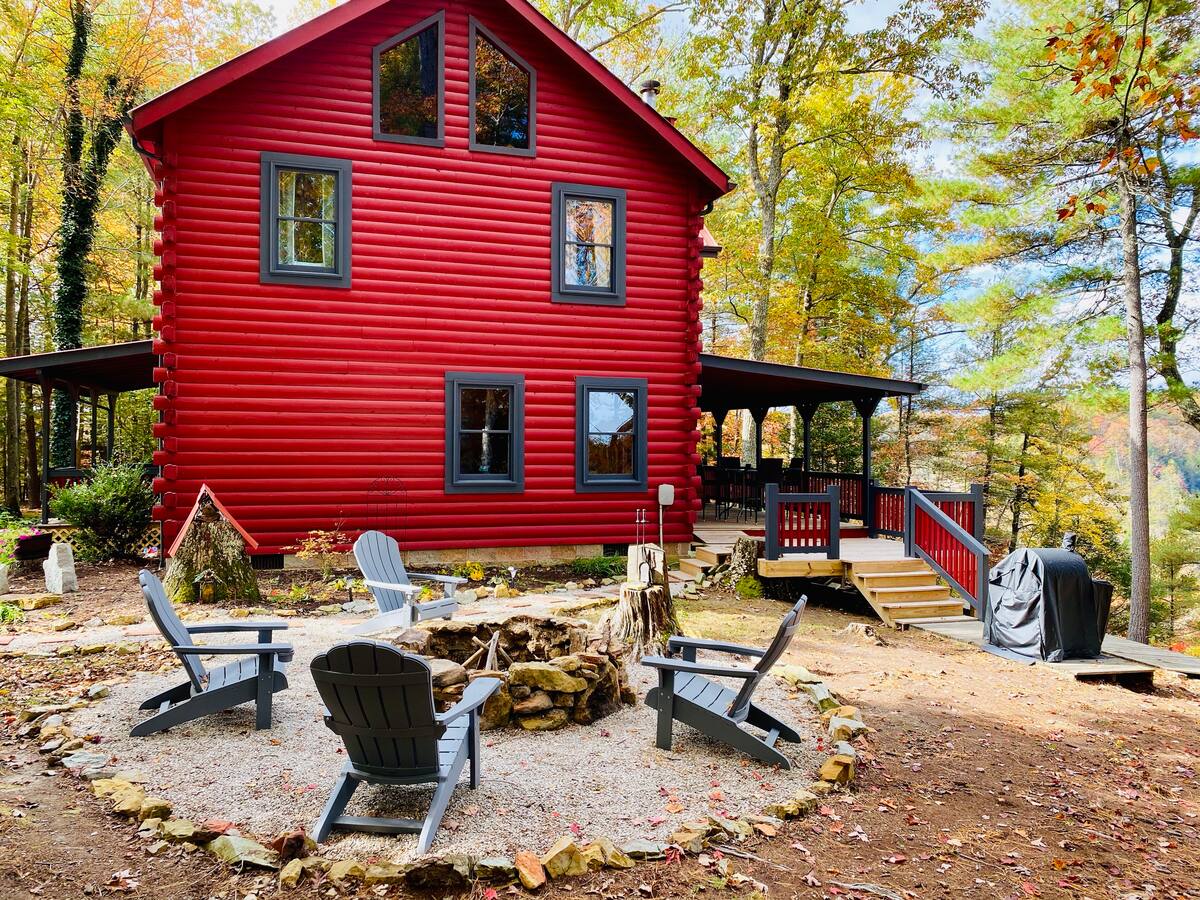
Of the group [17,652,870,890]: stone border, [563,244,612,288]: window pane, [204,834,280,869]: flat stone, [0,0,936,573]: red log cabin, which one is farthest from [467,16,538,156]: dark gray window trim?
[204,834,280,869]: flat stone

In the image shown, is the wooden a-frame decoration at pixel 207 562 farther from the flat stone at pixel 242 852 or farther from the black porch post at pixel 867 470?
the black porch post at pixel 867 470

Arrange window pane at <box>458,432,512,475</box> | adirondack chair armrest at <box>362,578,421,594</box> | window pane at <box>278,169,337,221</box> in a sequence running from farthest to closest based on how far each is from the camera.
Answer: window pane at <box>458,432,512,475</box>
window pane at <box>278,169,337,221</box>
adirondack chair armrest at <box>362,578,421,594</box>

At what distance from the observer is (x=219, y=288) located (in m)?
10.3

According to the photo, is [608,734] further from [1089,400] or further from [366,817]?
[1089,400]

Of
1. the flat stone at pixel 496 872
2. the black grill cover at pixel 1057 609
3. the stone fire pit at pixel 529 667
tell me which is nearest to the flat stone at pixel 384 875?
the flat stone at pixel 496 872

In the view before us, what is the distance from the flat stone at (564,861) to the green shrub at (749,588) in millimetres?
7456

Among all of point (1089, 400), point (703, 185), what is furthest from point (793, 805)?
point (1089, 400)

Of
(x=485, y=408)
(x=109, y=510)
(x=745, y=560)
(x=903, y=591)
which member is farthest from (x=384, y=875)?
(x=109, y=510)

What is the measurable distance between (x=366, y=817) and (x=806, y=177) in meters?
22.9

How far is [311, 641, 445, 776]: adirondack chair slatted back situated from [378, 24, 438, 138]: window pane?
31.3 feet

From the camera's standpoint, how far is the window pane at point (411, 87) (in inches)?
433

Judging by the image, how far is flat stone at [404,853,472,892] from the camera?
321 centimetres

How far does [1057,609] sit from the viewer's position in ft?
26.7

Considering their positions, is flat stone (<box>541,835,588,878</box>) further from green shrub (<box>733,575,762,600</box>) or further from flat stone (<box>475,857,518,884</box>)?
green shrub (<box>733,575,762,600</box>)
